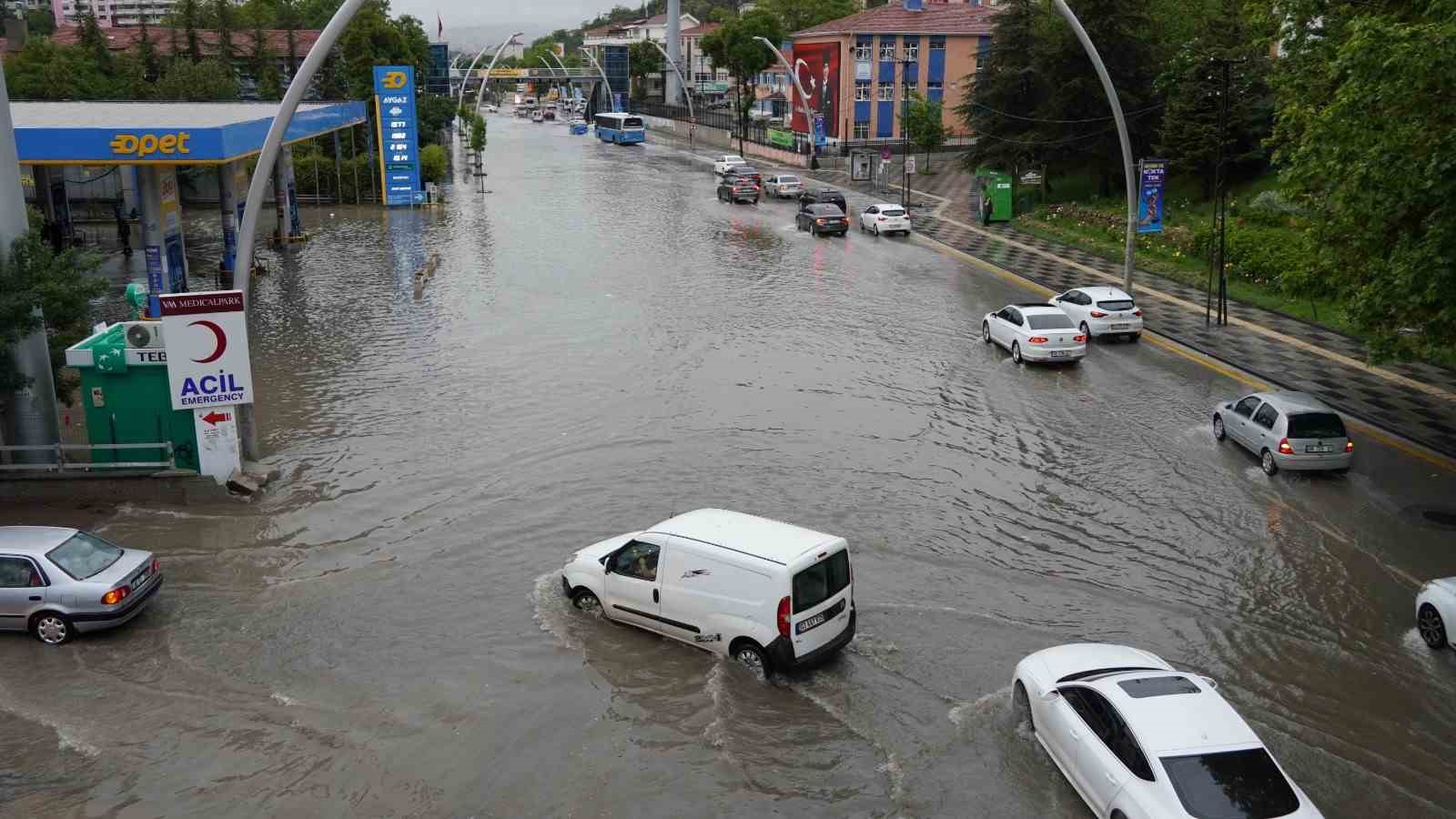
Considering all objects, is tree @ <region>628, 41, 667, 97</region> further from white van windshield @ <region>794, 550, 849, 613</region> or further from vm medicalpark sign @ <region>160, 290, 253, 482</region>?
white van windshield @ <region>794, 550, 849, 613</region>

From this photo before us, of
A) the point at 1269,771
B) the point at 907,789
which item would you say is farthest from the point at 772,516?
the point at 1269,771

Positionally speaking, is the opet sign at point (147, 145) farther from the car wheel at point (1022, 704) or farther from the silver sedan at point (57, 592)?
the car wheel at point (1022, 704)

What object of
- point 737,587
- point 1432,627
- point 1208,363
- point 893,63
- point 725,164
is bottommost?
point 1208,363

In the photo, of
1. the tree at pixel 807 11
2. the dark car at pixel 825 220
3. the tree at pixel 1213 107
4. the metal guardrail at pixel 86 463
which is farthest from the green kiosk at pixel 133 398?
the tree at pixel 807 11

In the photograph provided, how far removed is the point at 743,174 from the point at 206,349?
4861cm

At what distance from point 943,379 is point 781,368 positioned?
11.0ft

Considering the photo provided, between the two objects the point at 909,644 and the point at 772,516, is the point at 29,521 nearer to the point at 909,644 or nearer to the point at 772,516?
the point at 772,516

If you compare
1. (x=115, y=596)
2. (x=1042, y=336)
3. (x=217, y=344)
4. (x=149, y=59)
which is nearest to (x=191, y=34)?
(x=149, y=59)

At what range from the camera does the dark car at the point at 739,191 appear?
5781cm

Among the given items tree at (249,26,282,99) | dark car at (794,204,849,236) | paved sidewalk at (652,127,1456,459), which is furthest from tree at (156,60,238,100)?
paved sidewalk at (652,127,1456,459)

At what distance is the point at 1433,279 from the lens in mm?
A: 15992

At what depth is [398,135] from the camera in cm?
5325

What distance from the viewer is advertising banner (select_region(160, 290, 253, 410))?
16.9 meters

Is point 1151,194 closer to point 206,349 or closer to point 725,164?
point 206,349
